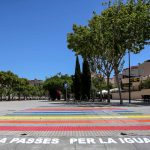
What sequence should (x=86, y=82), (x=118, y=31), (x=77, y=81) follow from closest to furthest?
(x=118, y=31) < (x=86, y=82) < (x=77, y=81)

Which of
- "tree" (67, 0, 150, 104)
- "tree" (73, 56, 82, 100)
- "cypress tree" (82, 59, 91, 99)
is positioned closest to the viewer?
"tree" (67, 0, 150, 104)

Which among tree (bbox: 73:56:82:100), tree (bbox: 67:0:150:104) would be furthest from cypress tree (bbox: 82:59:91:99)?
tree (bbox: 67:0:150:104)

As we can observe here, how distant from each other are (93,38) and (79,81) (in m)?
38.0

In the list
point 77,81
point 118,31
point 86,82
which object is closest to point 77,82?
point 77,81

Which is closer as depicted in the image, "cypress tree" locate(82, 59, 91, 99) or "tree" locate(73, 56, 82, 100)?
"cypress tree" locate(82, 59, 91, 99)

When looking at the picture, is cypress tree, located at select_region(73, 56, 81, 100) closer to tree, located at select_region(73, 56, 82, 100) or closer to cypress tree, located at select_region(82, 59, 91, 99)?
tree, located at select_region(73, 56, 82, 100)

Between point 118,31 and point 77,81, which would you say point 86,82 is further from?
point 118,31

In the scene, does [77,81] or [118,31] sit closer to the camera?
[118,31]

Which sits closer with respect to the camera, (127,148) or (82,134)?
(127,148)

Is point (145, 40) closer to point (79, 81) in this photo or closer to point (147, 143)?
point (147, 143)

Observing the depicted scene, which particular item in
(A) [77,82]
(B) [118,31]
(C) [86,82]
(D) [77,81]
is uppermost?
(B) [118,31]

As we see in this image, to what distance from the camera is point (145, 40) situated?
160 ft

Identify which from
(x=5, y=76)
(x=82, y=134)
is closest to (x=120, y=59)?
(x=82, y=134)

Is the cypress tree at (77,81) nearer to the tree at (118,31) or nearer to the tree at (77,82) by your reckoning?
the tree at (77,82)
